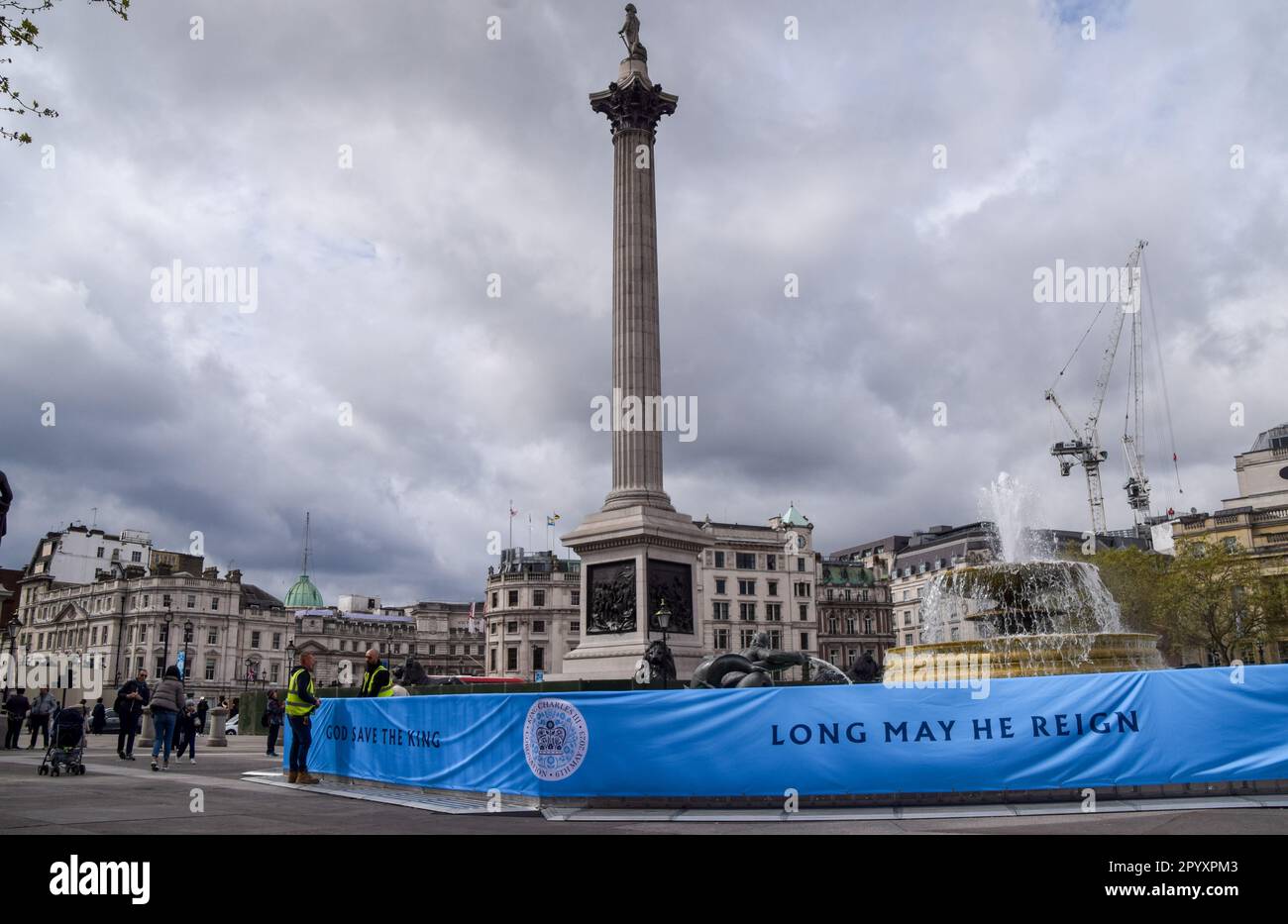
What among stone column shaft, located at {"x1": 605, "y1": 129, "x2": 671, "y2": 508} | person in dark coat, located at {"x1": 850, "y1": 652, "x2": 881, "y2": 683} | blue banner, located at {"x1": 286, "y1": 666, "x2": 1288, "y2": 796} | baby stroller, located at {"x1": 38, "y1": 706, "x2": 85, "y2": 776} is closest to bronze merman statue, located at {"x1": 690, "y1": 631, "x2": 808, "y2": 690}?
blue banner, located at {"x1": 286, "y1": 666, "x2": 1288, "y2": 796}

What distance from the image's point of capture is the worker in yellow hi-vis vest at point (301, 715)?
15.6 meters

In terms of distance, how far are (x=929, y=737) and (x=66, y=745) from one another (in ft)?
50.6

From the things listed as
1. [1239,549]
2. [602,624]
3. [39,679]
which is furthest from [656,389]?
[39,679]

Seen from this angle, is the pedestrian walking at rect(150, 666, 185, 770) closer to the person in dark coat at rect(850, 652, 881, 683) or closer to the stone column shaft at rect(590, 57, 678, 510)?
the person in dark coat at rect(850, 652, 881, 683)

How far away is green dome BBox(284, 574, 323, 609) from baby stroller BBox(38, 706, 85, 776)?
487ft

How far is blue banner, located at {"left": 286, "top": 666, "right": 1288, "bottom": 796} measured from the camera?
11.7 m

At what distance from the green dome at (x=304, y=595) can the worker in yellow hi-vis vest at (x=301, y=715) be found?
497ft

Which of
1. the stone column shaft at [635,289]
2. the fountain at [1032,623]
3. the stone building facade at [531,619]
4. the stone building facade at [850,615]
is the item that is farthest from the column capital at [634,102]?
the stone building facade at [850,615]

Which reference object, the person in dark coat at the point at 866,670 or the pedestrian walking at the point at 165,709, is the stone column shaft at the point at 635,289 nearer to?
the person in dark coat at the point at 866,670
